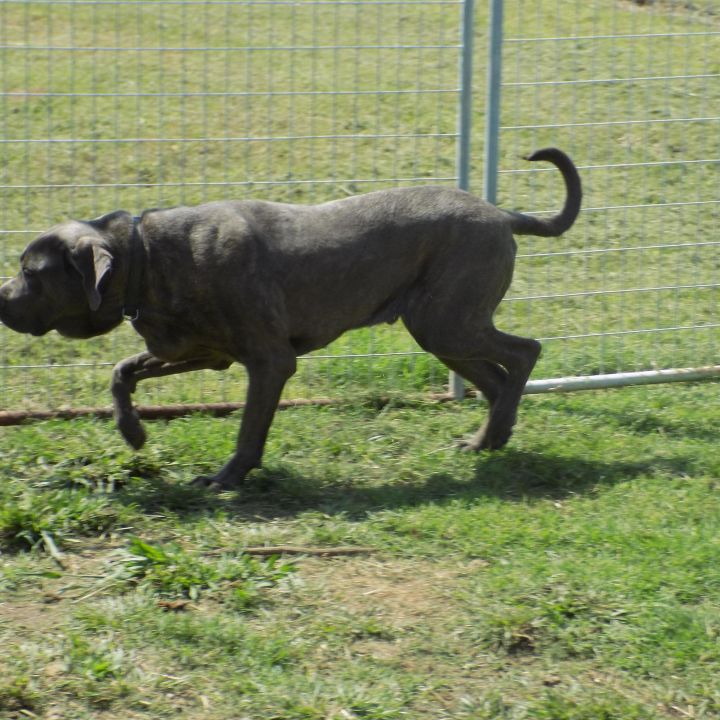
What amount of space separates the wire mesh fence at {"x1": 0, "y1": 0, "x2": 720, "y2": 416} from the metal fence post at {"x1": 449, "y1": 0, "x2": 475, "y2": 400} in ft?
0.57

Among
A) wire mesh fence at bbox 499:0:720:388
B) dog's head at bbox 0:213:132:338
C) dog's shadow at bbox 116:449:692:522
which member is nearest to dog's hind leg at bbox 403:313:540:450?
dog's shadow at bbox 116:449:692:522

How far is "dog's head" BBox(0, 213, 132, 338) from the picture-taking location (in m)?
5.82

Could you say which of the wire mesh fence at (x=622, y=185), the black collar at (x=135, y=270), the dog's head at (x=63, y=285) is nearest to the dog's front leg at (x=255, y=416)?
the black collar at (x=135, y=270)

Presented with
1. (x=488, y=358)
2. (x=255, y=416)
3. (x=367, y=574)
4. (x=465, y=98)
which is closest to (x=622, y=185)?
(x=465, y=98)

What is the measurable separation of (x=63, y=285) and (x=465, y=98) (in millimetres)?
2511

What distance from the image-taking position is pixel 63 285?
19.5ft

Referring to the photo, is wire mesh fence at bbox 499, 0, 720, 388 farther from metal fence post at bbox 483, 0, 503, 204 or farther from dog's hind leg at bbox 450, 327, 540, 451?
dog's hind leg at bbox 450, 327, 540, 451

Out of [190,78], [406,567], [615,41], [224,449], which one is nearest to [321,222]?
[224,449]

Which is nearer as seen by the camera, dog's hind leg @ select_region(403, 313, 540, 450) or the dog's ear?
the dog's ear

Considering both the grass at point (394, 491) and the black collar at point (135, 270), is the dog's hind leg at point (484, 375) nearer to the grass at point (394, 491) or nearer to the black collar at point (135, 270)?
the grass at point (394, 491)

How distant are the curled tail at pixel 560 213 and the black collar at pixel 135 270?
187 centimetres

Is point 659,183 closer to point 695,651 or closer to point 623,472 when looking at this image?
point 623,472

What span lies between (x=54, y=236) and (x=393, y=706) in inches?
108

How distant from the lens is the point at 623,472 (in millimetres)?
6328
